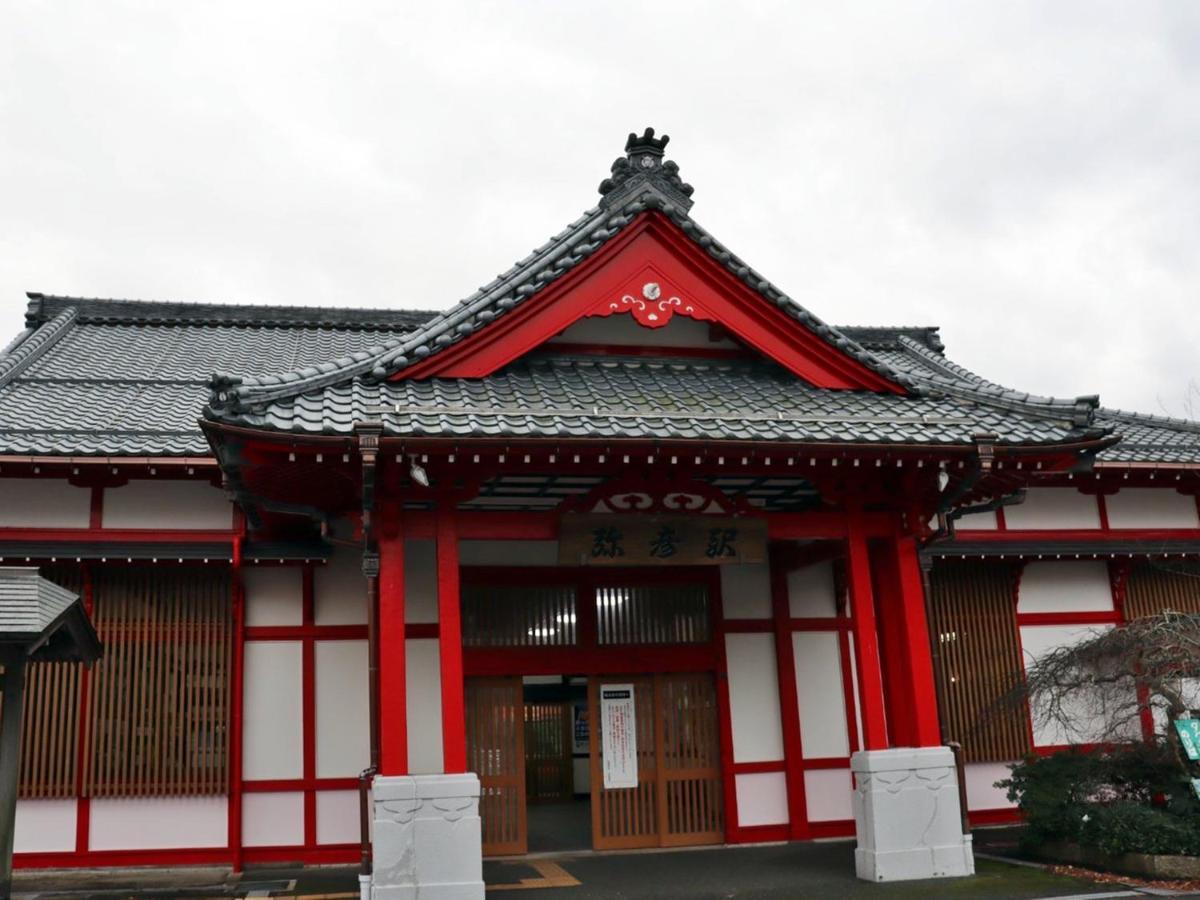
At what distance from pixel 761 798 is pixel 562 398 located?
545cm

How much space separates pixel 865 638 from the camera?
10141mm

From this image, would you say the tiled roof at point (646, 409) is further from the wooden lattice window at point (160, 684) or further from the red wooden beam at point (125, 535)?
the wooden lattice window at point (160, 684)

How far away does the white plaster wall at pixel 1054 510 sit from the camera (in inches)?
523

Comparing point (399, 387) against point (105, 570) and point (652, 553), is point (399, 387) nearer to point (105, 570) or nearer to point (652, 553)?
point (652, 553)

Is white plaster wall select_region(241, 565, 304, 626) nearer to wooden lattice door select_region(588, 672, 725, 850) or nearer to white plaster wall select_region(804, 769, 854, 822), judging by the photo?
wooden lattice door select_region(588, 672, 725, 850)

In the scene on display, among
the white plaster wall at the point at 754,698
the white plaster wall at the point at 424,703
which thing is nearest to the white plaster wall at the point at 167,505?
the white plaster wall at the point at 424,703

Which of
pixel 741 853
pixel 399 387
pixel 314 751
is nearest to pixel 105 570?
pixel 314 751

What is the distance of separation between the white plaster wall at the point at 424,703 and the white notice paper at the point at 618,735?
5.99 feet

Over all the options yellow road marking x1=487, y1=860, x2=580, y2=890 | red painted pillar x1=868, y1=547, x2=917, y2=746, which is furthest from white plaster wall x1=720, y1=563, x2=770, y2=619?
yellow road marking x1=487, y1=860, x2=580, y2=890

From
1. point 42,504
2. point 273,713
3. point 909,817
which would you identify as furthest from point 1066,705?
point 42,504

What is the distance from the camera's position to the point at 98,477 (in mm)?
11117

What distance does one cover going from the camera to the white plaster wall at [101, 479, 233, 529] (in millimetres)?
11242

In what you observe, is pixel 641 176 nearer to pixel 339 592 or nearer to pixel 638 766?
pixel 339 592

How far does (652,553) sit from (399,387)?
280 cm
